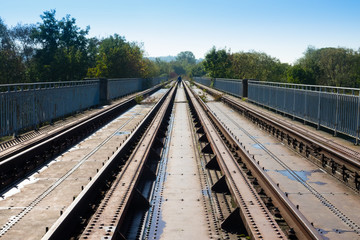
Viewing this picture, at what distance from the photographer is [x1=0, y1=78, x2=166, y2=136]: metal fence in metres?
→ 11.3

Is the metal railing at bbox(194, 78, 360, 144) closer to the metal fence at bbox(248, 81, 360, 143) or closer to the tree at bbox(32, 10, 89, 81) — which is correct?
the metal fence at bbox(248, 81, 360, 143)

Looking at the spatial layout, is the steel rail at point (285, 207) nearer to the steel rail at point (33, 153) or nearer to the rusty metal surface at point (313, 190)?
the rusty metal surface at point (313, 190)

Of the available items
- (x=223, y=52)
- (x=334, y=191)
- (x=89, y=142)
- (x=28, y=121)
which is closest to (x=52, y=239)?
(x=334, y=191)

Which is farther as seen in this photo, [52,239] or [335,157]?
[335,157]

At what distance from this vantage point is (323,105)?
44.9 ft

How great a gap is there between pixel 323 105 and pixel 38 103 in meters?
10.4

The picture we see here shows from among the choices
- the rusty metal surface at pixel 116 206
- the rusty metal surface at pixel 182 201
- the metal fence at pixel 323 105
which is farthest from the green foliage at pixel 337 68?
the rusty metal surface at pixel 116 206

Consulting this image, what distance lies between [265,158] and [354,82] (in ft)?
296

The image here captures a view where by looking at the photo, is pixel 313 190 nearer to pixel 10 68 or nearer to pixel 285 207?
pixel 285 207

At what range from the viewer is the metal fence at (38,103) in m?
11.3

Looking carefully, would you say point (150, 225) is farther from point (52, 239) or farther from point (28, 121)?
point (28, 121)

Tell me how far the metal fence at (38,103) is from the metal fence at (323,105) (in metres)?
9.94

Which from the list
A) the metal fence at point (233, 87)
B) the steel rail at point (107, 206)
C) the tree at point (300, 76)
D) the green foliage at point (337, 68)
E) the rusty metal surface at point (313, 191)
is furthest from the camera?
the tree at point (300, 76)

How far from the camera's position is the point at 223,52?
72.4 metres
